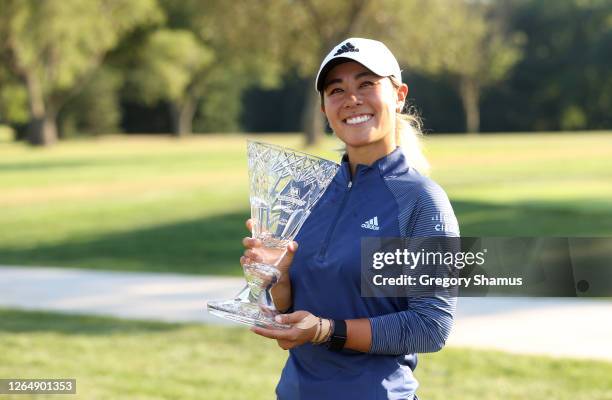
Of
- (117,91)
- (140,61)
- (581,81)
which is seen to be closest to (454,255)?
(140,61)

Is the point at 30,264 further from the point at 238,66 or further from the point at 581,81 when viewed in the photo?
the point at 581,81

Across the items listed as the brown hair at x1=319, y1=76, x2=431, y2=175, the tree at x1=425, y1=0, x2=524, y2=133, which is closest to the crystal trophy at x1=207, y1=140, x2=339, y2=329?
the brown hair at x1=319, y1=76, x2=431, y2=175

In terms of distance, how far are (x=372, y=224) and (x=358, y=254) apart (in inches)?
3.2

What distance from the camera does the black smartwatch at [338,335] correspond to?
2.23 metres

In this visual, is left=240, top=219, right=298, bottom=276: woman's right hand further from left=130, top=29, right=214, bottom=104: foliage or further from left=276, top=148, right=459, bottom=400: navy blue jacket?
left=130, top=29, right=214, bottom=104: foliage

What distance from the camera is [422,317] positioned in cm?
222

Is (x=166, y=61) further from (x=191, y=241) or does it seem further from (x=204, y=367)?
(x=204, y=367)

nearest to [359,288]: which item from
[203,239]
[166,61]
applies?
[203,239]

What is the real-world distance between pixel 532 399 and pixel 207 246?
296 inches

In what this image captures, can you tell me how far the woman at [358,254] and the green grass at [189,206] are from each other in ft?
7.59

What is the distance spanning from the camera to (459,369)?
610 centimetres

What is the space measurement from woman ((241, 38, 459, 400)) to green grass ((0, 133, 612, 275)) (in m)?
2.31

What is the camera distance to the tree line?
3428cm

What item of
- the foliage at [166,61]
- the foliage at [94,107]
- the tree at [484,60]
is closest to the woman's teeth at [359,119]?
the foliage at [166,61]
